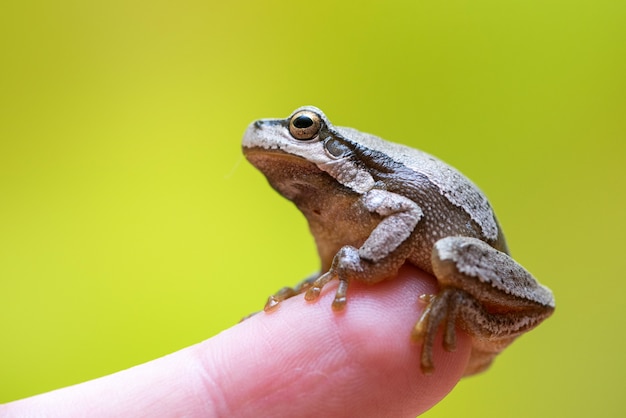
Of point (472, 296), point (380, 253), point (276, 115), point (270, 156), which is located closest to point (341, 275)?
point (380, 253)

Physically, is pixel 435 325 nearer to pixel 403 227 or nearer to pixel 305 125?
pixel 403 227

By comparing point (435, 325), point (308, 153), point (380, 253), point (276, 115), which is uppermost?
point (276, 115)

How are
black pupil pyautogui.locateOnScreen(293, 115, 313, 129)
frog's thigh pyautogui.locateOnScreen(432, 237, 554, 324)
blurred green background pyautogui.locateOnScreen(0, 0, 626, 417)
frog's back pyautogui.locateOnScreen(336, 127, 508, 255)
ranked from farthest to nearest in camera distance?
1. blurred green background pyautogui.locateOnScreen(0, 0, 626, 417)
2. black pupil pyautogui.locateOnScreen(293, 115, 313, 129)
3. frog's back pyautogui.locateOnScreen(336, 127, 508, 255)
4. frog's thigh pyautogui.locateOnScreen(432, 237, 554, 324)

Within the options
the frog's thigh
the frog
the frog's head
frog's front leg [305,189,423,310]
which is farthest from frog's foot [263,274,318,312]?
the frog's thigh

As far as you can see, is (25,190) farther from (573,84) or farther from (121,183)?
(573,84)

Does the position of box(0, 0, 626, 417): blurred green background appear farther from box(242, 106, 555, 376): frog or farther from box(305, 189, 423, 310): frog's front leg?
box(305, 189, 423, 310): frog's front leg

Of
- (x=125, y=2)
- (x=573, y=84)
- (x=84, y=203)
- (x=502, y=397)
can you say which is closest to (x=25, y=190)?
(x=84, y=203)
